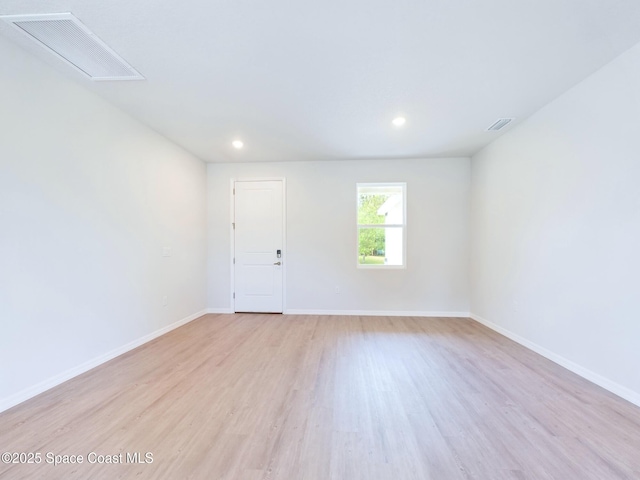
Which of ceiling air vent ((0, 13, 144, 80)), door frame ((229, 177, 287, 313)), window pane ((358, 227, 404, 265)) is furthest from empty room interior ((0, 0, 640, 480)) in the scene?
window pane ((358, 227, 404, 265))

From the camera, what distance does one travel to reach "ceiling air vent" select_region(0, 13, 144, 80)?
1.79m

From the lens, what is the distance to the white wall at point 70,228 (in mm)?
2023

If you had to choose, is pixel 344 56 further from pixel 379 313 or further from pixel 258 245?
pixel 379 313

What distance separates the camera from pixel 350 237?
476 centimetres

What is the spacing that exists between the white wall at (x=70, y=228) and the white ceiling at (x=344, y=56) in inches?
13.3

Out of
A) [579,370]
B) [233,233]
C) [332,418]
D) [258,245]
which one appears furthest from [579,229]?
[233,233]

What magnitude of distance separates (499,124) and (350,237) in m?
2.60

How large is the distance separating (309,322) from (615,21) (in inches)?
169

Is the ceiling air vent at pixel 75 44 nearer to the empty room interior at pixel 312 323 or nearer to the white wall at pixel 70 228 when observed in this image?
the empty room interior at pixel 312 323

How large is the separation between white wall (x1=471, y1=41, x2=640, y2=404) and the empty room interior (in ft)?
0.07

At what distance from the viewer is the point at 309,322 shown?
14.1 ft

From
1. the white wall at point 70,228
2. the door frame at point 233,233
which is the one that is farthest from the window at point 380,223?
the white wall at point 70,228

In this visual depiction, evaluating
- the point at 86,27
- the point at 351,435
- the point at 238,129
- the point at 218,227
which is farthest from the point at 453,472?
the point at 218,227

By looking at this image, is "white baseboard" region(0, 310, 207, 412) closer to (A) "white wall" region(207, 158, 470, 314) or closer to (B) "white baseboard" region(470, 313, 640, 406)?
(A) "white wall" region(207, 158, 470, 314)
